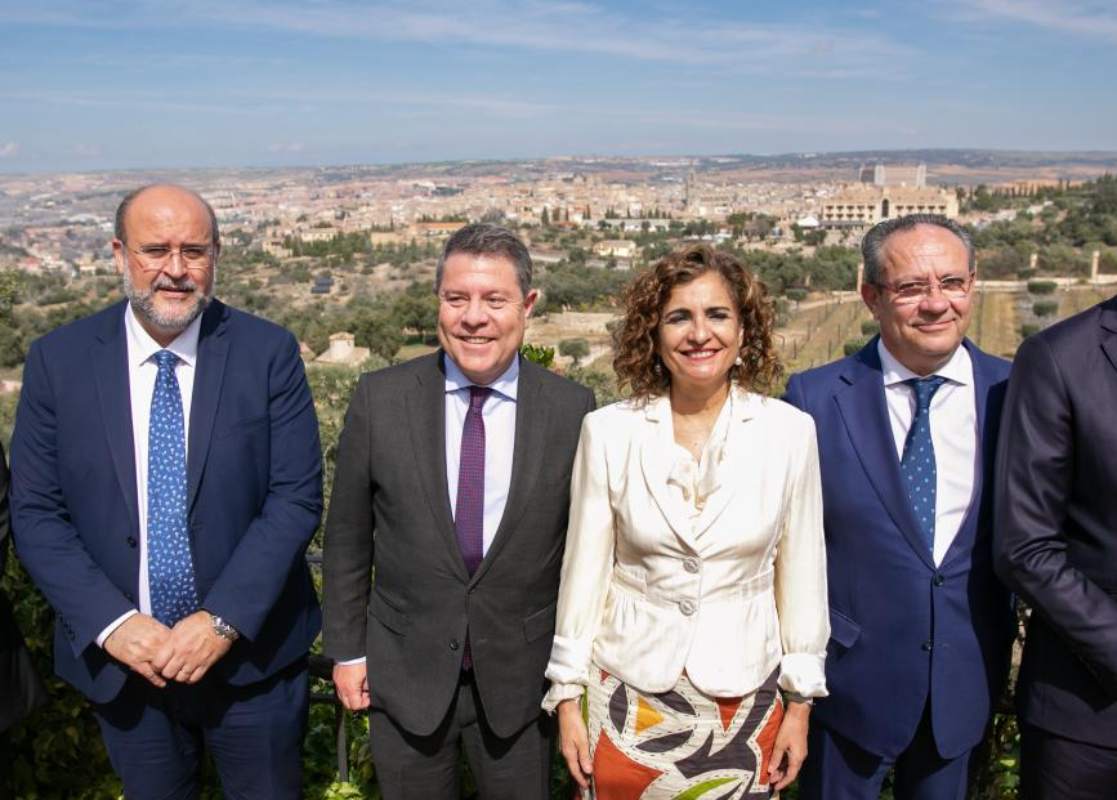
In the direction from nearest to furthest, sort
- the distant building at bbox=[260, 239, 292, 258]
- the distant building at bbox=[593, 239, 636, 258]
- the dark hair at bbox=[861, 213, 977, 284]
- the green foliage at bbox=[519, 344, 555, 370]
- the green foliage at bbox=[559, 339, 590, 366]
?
the dark hair at bbox=[861, 213, 977, 284] < the green foliage at bbox=[519, 344, 555, 370] < the green foliage at bbox=[559, 339, 590, 366] < the distant building at bbox=[593, 239, 636, 258] < the distant building at bbox=[260, 239, 292, 258]

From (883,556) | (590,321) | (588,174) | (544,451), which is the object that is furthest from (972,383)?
(588,174)

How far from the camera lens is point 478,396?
208cm

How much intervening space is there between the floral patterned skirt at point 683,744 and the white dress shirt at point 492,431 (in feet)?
1.50

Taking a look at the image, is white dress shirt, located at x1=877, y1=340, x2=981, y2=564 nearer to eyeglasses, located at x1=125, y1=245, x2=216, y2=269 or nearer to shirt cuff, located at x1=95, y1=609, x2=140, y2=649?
eyeglasses, located at x1=125, y1=245, x2=216, y2=269

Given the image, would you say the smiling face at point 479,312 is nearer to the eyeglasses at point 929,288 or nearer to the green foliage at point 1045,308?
the eyeglasses at point 929,288

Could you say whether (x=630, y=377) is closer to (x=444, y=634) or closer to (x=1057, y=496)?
(x=444, y=634)

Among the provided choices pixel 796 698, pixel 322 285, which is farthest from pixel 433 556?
pixel 322 285

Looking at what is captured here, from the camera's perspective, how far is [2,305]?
14992 mm

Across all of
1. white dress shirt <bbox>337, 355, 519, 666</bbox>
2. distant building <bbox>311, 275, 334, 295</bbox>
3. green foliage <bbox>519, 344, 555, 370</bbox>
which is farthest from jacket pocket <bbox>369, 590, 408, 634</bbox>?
→ distant building <bbox>311, 275, 334, 295</bbox>

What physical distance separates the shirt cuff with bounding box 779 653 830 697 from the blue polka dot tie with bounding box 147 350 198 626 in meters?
1.32

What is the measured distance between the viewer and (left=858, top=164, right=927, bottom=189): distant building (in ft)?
469

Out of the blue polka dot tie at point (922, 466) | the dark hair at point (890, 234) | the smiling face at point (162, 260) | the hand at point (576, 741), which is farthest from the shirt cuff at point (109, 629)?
the dark hair at point (890, 234)

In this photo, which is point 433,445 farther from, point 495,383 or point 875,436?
point 875,436

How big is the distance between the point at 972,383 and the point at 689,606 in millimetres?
830
